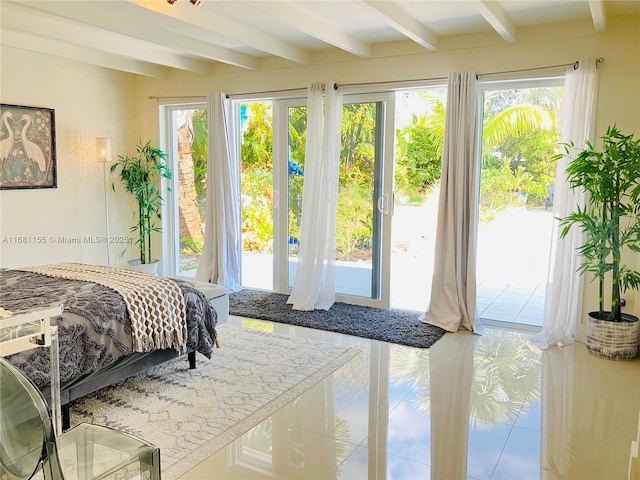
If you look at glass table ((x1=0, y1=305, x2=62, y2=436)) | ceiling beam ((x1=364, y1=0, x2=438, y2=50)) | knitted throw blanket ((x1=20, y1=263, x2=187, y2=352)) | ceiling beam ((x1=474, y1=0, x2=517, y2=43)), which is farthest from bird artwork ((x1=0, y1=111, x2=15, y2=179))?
ceiling beam ((x1=474, y1=0, x2=517, y2=43))

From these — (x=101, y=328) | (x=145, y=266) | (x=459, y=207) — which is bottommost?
(x=145, y=266)

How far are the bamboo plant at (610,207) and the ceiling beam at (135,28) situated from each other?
3.23 m

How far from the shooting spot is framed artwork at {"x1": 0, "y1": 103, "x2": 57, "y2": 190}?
17.1 ft

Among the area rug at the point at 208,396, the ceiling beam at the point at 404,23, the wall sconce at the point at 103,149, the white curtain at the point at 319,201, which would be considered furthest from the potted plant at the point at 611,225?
the wall sconce at the point at 103,149

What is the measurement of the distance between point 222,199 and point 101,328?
3171 millimetres

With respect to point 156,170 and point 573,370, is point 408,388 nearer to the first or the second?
point 573,370

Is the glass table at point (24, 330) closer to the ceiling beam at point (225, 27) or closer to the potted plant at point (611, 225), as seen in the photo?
the ceiling beam at point (225, 27)

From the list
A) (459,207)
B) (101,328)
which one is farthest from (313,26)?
(101,328)

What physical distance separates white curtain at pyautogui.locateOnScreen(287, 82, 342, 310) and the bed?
1803 millimetres

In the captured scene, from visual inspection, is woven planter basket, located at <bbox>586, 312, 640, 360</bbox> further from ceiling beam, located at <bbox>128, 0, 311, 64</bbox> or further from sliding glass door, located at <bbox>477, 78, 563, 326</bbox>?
ceiling beam, located at <bbox>128, 0, 311, 64</bbox>

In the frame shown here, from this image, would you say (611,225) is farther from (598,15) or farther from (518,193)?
(598,15)

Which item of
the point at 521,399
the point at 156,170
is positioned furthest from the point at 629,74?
the point at 156,170

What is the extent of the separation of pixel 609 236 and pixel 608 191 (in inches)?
13.0

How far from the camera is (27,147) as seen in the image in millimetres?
5406
